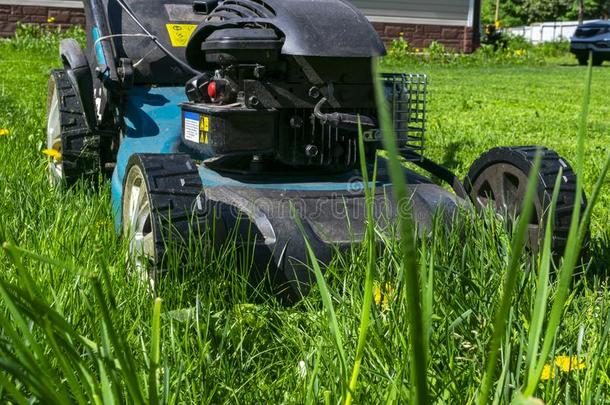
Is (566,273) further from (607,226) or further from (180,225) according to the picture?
(607,226)

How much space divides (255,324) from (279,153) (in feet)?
2.64

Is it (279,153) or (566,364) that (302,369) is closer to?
(566,364)

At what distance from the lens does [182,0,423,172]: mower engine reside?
2439 millimetres

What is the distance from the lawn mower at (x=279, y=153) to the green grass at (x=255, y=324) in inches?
4.7

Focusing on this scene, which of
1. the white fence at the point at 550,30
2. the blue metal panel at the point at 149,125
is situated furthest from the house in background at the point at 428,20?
the white fence at the point at 550,30

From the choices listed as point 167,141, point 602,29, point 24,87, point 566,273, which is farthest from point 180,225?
point 602,29

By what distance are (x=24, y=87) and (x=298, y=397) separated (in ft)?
21.3

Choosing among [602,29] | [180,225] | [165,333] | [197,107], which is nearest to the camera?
[165,333]

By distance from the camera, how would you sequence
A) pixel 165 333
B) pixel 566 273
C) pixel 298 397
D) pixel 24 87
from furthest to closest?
1. pixel 24 87
2. pixel 165 333
3. pixel 298 397
4. pixel 566 273

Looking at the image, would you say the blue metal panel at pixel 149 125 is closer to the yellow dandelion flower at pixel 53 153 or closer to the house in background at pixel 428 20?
the yellow dandelion flower at pixel 53 153

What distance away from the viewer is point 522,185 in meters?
2.53

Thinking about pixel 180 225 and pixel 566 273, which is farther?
pixel 180 225

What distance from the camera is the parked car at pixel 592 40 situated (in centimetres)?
2038

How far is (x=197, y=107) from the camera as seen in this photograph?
2.58 meters
